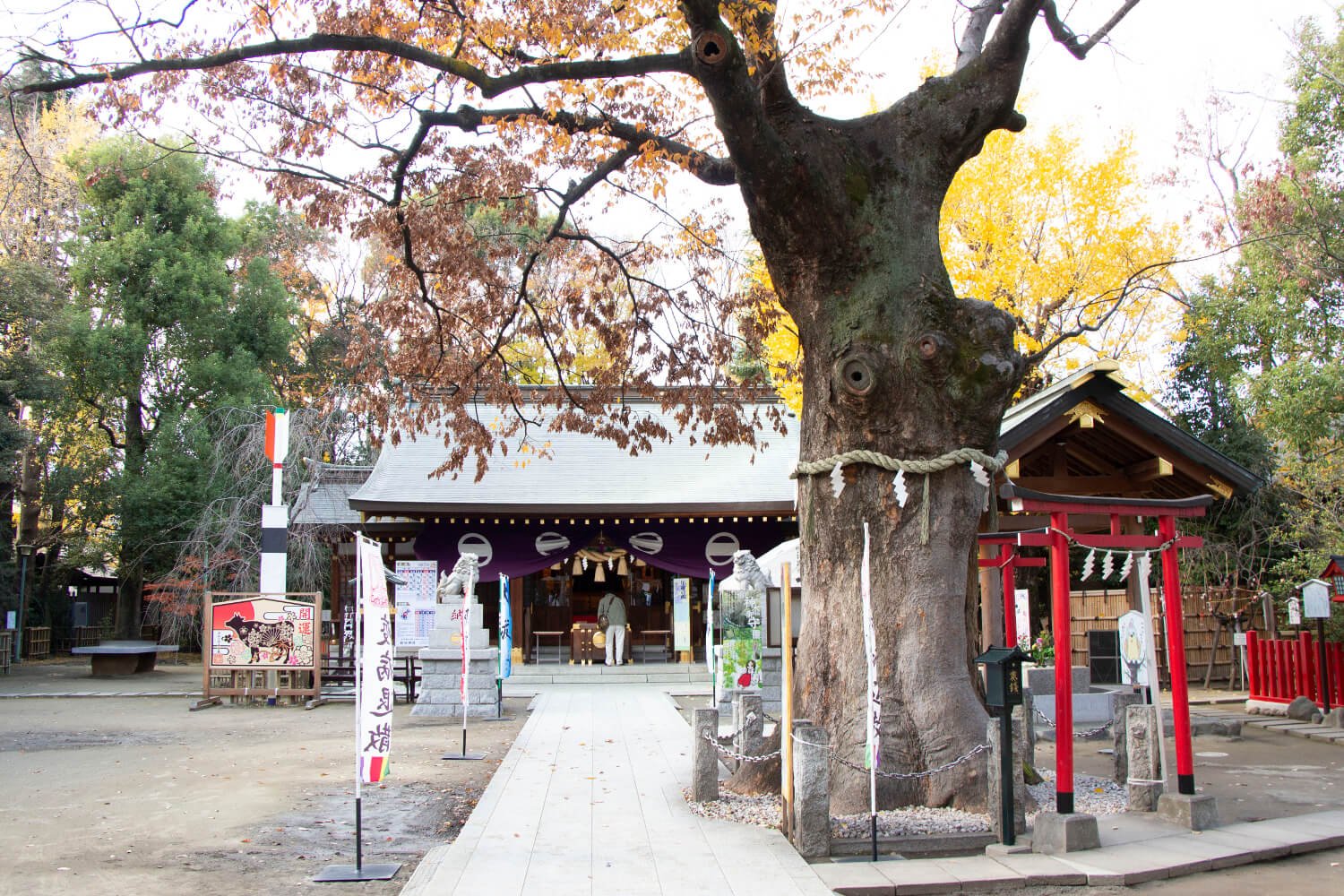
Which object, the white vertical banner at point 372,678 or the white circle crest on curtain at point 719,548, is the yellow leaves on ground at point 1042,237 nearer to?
the white circle crest on curtain at point 719,548

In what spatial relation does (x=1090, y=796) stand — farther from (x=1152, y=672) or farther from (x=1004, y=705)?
(x=1004, y=705)

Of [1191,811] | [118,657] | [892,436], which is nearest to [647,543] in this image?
[118,657]

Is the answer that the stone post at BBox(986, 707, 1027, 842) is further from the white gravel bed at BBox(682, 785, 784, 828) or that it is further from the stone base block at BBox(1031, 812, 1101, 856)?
the white gravel bed at BBox(682, 785, 784, 828)

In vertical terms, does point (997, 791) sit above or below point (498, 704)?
above

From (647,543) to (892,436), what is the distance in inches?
534

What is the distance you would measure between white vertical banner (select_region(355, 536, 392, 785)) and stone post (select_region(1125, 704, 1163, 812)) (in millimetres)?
5303

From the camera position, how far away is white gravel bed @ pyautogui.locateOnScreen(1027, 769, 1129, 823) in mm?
7234

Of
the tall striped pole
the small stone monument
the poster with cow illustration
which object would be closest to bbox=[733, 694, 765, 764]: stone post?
the small stone monument

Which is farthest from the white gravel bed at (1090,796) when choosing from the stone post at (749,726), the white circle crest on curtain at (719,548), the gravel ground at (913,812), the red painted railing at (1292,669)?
the white circle crest on curtain at (719,548)

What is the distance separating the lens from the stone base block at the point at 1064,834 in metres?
5.99

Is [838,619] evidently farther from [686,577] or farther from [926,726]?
[686,577]

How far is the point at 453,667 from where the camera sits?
13.9 metres

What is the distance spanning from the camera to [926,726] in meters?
6.84

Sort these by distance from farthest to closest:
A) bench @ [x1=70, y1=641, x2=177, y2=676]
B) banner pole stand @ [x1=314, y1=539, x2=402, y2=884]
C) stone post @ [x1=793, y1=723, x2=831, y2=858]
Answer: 1. bench @ [x1=70, y1=641, x2=177, y2=676]
2. stone post @ [x1=793, y1=723, x2=831, y2=858]
3. banner pole stand @ [x1=314, y1=539, x2=402, y2=884]
